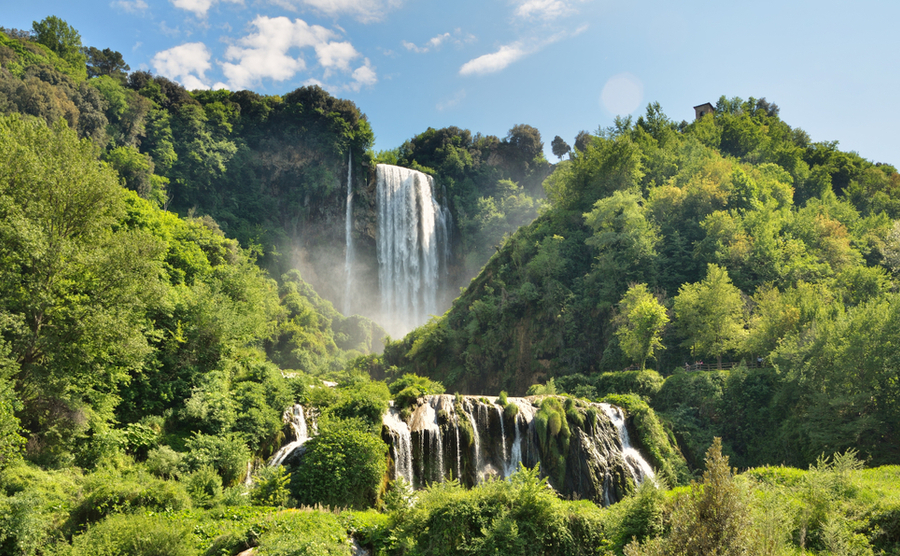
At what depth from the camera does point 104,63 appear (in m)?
61.6

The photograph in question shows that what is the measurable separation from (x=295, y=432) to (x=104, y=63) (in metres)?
62.8

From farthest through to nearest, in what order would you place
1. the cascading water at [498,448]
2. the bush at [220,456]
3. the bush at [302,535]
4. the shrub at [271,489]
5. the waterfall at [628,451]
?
the waterfall at [628,451] → the cascading water at [498,448] → the bush at [220,456] → the shrub at [271,489] → the bush at [302,535]

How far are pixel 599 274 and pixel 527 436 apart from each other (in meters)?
21.1

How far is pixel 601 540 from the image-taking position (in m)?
12.8

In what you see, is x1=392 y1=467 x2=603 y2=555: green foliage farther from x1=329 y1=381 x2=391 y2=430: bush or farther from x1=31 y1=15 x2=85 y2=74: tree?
x1=31 y1=15 x2=85 y2=74: tree

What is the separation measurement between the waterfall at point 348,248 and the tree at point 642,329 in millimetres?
37217

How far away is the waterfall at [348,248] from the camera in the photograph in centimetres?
6359

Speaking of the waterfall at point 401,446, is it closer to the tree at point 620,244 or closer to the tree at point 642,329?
the tree at point 642,329

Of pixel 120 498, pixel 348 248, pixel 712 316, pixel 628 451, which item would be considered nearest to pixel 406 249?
pixel 348 248

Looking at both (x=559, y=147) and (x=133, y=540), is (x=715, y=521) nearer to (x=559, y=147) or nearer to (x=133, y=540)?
(x=133, y=540)

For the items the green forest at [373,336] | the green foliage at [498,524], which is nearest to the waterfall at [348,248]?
the green forest at [373,336]

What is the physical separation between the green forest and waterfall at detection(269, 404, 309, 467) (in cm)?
64

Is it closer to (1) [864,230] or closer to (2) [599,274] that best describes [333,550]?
(2) [599,274]

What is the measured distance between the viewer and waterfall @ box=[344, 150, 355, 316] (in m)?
63.6
